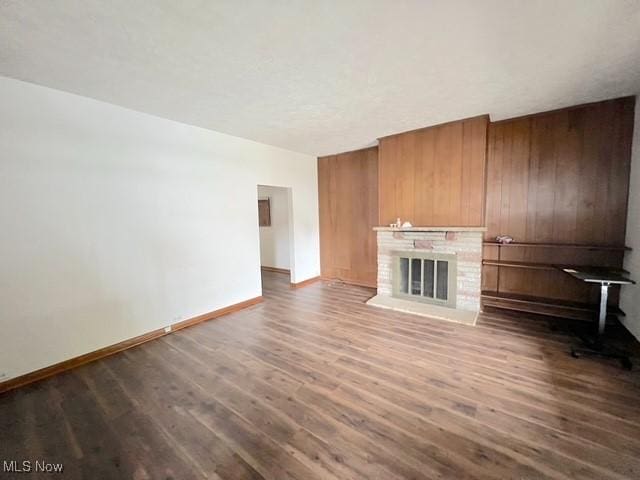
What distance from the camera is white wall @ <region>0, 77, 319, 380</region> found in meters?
2.19

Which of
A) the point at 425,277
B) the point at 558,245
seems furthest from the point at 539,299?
the point at 425,277

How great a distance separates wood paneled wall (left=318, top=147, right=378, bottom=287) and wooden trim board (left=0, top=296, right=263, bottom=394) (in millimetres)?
2528

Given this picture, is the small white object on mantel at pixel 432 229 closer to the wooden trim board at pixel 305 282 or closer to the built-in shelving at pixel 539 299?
the built-in shelving at pixel 539 299

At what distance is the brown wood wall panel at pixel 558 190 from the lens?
2.97 meters

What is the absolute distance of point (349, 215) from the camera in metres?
5.16

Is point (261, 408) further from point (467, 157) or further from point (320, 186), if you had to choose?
point (320, 186)

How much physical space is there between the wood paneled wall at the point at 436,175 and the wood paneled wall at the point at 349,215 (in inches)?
25.7

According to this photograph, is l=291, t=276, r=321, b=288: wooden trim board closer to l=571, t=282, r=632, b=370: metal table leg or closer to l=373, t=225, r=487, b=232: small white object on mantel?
l=373, t=225, r=487, b=232: small white object on mantel

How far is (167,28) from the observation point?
1.64m

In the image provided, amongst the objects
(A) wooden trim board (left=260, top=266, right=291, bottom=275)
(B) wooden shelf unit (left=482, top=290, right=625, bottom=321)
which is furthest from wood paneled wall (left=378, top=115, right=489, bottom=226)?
A: (A) wooden trim board (left=260, top=266, right=291, bottom=275)

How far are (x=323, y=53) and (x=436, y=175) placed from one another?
8.27ft

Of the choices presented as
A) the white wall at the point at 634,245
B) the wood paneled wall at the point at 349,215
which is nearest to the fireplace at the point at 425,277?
the wood paneled wall at the point at 349,215

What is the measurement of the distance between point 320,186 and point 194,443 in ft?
15.5

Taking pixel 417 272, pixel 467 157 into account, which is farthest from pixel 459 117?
pixel 417 272
